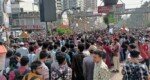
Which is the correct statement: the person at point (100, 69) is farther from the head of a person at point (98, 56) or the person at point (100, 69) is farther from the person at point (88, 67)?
the person at point (88, 67)

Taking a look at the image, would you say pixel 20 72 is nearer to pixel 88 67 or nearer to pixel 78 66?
pixel 88 67

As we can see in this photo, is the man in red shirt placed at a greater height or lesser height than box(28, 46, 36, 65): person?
lesser

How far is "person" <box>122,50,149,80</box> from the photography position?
338 inches

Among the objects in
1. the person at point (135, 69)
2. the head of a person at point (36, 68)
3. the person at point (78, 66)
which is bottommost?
the person at point (78, 66)

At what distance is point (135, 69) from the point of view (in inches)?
340

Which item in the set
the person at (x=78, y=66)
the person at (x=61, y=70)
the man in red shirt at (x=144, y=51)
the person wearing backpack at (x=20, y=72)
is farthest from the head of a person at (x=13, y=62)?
the man in red shirt at (x=144, y=51)

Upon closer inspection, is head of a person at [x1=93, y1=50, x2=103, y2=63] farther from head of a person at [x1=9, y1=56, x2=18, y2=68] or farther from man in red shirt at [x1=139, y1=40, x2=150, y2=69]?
man in red shirt at [x1=139, y1=40, x2=150, y2=69]

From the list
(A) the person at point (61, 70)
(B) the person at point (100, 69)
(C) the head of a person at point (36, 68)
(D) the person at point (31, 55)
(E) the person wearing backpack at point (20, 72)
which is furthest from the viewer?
(D) the person at point (31, 55)

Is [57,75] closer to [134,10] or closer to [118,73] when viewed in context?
[118,73]

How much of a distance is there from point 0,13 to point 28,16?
163 feet

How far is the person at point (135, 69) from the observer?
28.2 ft

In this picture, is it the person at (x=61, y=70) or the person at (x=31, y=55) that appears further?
the person at (x=31, y=55)

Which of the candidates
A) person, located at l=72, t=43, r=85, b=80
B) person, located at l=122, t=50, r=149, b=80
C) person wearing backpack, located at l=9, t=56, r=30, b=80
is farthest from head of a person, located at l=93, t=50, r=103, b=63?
person, located at l=72, t=43, r=85, b=80

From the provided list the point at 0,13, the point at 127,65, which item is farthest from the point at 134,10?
the point at 127,65
